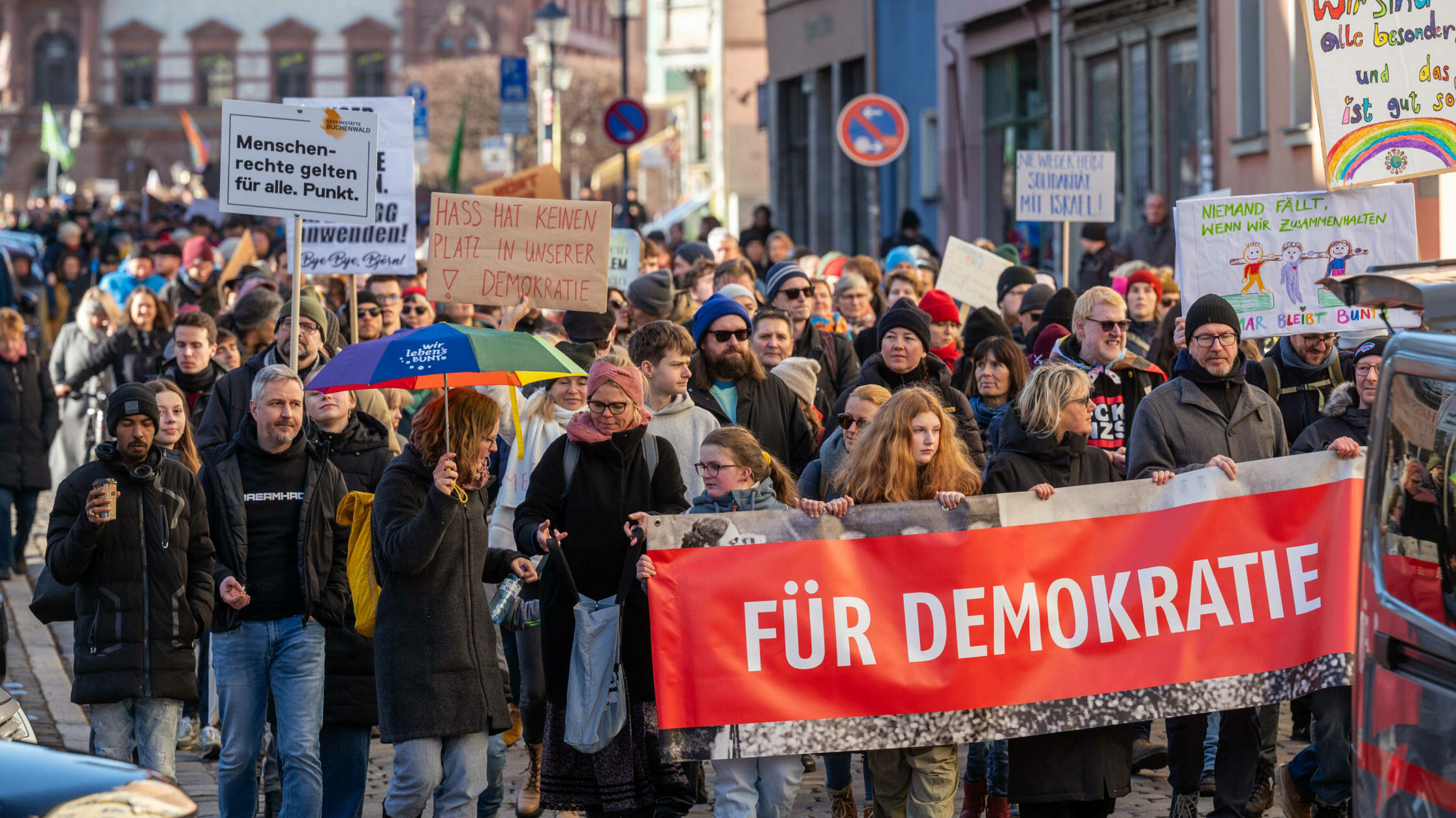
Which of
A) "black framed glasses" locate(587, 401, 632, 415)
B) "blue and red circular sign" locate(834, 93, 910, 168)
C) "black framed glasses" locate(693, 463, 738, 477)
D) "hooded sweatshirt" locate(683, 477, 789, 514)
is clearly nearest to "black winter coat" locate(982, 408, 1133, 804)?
"hooded sweatshirt" locate(683, 477, 789, 514)

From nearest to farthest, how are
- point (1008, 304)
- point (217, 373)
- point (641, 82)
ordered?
point (217, 373), point (1008, 304), point (641, 82)

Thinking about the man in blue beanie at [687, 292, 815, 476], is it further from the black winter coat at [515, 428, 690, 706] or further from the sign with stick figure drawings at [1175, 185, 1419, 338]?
the sign with stick figure drawings at [1175, 185, 1419, 338]

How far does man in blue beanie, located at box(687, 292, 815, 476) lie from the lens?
875cm

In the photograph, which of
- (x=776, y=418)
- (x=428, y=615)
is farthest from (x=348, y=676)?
(x=776, y=418)

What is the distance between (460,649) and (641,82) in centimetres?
8725

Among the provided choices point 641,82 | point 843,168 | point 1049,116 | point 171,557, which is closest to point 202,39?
point 641,82

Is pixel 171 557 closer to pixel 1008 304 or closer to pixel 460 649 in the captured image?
pixel 460 649

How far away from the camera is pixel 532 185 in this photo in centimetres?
1405

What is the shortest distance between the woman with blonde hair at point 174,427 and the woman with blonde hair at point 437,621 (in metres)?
1.72

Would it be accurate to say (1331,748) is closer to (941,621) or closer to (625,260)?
(941,621)

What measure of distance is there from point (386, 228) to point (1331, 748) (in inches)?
269

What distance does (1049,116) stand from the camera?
23750mm

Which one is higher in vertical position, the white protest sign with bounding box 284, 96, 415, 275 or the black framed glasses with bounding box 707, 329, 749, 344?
the white protest sign with bounding box 284, 96, 415, 275

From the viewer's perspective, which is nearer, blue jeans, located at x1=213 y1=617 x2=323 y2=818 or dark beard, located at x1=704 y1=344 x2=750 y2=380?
blue jeans, located at x1=213 y1=617 x2=323 y2=818
